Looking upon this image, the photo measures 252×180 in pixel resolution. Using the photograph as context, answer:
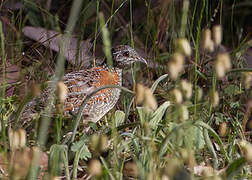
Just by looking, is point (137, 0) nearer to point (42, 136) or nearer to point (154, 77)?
point (154, 77)

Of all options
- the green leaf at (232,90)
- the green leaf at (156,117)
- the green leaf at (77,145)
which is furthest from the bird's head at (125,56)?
the green leaf at (77,145)

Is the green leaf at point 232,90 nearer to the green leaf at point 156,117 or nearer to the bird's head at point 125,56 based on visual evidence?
the bird's head at point 125,56

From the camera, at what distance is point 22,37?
17.4ft

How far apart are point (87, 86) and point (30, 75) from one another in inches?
27.6

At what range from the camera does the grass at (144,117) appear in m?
2.21

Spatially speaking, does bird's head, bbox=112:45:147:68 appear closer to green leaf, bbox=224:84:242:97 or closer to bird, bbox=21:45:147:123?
bird, bbox=21:45:147:123

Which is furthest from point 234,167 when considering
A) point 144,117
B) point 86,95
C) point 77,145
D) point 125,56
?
point 125,56

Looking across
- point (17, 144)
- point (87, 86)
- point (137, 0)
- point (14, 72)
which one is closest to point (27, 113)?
point (87, 86)

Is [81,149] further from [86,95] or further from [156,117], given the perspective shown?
[86,95]

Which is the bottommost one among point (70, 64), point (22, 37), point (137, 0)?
point (70, 64)

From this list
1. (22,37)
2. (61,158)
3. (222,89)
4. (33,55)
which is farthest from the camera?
(22,37)

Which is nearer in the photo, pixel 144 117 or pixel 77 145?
pixel 77 145

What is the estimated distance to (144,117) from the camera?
332 cm

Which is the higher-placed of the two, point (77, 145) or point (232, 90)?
point (232, 90)
